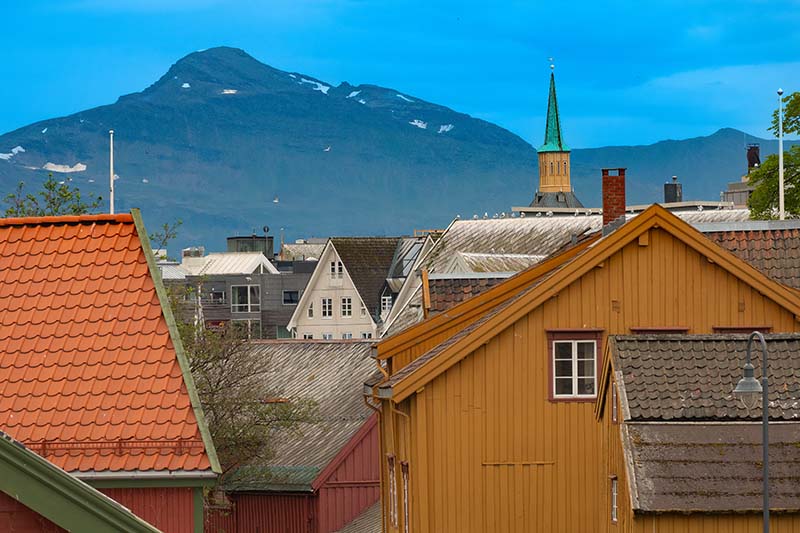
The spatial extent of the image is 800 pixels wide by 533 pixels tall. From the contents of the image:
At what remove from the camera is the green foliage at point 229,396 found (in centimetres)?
3778

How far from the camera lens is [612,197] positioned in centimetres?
3412

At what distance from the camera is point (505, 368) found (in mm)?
29141

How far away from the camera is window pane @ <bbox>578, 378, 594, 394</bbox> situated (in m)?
29.2

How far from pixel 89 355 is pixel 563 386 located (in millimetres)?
13356

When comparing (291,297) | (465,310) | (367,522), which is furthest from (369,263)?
(465,310)

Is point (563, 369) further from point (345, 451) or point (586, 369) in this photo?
point (345, 451)

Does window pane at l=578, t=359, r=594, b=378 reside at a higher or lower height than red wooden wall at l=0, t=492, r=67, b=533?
lower

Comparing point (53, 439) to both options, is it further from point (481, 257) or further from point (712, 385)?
point (481, 257)

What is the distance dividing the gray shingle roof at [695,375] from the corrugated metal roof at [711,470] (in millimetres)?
422

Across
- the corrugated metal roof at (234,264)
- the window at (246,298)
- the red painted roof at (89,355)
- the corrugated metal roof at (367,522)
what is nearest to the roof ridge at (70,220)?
the red painted roof at (89,355)

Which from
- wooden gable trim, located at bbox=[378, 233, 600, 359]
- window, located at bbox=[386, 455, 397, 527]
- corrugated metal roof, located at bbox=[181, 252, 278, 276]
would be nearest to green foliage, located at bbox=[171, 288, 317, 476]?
window, located at bbox=[386, 455, 397, 527]

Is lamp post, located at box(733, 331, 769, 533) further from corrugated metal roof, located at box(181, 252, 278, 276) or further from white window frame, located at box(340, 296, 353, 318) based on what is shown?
corrugated metal roof, located at box(181, 252, 278, 276)

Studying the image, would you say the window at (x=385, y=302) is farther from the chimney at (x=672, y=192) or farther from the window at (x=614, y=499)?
the window at (x=614, y=499)

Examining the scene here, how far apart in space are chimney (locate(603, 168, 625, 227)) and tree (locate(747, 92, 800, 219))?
2429 cm
